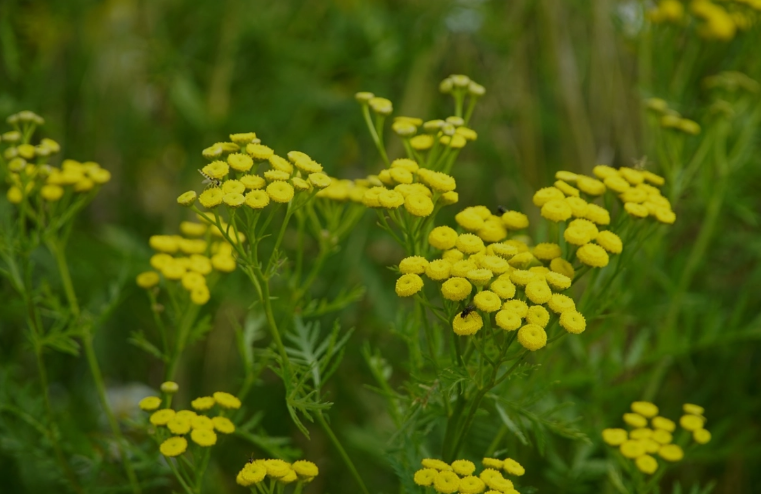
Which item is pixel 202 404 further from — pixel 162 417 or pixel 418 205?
pixel 418 205

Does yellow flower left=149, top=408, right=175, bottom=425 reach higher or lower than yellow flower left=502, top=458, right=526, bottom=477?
lower

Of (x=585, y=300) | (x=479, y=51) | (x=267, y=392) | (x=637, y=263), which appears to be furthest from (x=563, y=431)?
(x=479, y=51)

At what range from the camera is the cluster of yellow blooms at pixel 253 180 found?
127 cm

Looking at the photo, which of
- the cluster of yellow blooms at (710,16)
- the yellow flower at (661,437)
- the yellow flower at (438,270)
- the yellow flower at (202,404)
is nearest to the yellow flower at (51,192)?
the yellow flower at (202,404)

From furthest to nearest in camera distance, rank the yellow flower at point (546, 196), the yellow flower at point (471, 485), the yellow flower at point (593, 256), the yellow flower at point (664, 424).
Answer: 1. the yellow flower at point (664, 424)
2. the yellow flower at point (546, 196)
3. the yellow flower at point (593, 256)
4. the yellow flower at point (471, 485)

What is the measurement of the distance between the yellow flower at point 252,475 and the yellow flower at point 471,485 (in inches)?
11.8

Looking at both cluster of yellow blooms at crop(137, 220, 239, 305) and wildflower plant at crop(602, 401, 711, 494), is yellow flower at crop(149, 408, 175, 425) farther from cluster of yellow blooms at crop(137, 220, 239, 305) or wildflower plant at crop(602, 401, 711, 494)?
wildflower plant at crop(602, 401, 711, 494)

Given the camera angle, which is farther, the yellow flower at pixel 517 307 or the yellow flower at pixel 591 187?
the yellow flower at pixel 591 187

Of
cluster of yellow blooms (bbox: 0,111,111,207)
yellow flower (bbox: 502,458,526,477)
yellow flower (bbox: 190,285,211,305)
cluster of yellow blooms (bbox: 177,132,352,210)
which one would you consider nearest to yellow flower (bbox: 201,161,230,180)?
cluster of yellow blooms (bbox: 177,132,352,210)

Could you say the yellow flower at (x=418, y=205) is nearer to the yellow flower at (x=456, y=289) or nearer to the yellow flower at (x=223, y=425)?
the yellow flower at (x=456, y=289)

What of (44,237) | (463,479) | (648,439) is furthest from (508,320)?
(44,237)

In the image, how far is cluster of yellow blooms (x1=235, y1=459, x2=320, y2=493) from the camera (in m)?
1.20

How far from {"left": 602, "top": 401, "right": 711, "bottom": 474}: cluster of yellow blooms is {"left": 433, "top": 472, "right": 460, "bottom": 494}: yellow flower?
0.46 m

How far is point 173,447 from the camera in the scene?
1.31 m
